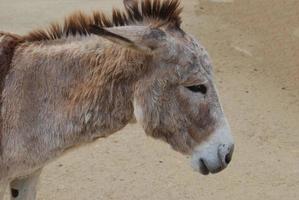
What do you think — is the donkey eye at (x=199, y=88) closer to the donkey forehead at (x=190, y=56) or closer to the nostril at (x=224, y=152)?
the donkey forehead at (x=190, y=56)

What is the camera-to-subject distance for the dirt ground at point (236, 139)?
19.6 feet

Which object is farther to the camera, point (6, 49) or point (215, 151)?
point (6, 49)

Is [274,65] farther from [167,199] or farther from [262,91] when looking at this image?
[167,199]

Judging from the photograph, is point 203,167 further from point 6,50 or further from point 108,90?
point 6,50

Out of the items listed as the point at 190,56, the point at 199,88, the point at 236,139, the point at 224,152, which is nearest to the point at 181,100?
the point at 199,88

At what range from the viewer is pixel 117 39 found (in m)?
3.74

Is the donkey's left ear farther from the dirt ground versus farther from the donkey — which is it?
the dirt ground

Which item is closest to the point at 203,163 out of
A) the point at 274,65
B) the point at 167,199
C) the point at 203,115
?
the point at 203,115

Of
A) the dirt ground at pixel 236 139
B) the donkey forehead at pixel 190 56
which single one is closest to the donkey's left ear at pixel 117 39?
the donkey forehead at pixel 190 56

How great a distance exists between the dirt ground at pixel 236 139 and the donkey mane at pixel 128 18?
189cm

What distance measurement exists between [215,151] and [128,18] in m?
Answer: 0.94

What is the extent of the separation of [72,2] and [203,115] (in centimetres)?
672

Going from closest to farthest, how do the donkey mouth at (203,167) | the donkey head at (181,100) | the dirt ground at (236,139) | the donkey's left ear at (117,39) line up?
the donkey's left ear at (117,39) < the donkey head at (181,100) < the donkey mouth at (203,167) < the dirt ground at (236,139)

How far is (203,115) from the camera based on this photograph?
3.99 m
